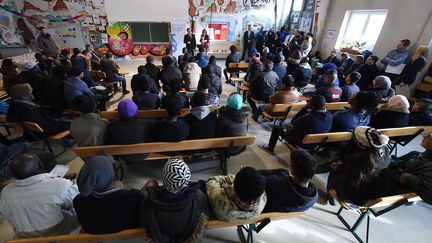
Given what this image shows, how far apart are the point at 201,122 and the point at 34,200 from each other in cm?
151

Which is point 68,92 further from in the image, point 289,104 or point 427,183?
point 427,183

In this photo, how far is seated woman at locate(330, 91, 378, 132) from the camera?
2.56m

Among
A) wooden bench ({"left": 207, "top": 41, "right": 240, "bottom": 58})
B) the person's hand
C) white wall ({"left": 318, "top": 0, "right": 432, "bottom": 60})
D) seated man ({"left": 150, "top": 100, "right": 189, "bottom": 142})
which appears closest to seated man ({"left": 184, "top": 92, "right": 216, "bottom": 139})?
seated man ({"left": 150, "top": 100, "right": 189, "bottom": 142})

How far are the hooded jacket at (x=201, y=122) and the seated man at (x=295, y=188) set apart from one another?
104 centimetres

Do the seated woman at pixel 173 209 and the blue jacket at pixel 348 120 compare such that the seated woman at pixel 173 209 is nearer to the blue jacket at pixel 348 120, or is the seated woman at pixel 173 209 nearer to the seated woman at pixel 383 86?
the blue jacket at pixel 348 120

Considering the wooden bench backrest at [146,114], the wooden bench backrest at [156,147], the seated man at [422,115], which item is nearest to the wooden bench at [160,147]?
the wooden bench backrest at [156,147]

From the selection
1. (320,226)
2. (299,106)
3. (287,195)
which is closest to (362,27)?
(299,106)

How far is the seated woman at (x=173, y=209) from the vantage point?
4.06 feet

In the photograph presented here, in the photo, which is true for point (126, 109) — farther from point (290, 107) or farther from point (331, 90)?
point (331, 90)

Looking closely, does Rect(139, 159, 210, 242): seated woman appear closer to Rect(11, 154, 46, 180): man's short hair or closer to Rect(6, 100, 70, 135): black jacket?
Rect(11, 154, 46, 180): man's short hair

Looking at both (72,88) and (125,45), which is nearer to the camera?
(72,88)

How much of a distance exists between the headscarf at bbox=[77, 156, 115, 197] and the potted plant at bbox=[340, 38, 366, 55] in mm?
7779

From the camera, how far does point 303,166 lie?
Result: 4.56ft

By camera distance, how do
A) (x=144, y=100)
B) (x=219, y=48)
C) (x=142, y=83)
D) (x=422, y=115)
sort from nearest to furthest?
1. (x=422, y=115)
2. (x=142, y=83)
3. (x=144, y=100)
4. (x=219, y=48)
